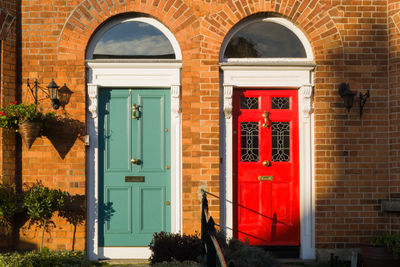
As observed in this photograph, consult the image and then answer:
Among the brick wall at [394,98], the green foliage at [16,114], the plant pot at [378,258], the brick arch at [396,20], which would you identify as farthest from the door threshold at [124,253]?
the brick arch at [396,20]

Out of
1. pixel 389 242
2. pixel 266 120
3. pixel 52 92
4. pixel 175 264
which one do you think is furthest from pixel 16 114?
pixel 389 242

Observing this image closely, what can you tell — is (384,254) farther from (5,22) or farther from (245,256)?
(5,22)

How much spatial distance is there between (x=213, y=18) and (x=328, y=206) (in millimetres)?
3310

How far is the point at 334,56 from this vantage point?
6.15 m

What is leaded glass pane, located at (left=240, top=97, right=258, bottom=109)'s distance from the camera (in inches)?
247

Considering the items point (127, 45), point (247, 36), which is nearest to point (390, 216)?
point (247, 36)

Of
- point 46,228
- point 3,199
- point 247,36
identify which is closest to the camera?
point 3,199

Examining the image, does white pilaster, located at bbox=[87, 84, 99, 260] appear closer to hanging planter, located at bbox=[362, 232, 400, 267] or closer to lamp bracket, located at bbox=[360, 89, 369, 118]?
hanging planter, located at bbox=[362, 232, 400, 267]

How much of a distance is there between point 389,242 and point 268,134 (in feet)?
7.35

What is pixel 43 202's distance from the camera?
549 centimetres

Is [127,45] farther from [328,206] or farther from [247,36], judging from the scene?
[328,206]

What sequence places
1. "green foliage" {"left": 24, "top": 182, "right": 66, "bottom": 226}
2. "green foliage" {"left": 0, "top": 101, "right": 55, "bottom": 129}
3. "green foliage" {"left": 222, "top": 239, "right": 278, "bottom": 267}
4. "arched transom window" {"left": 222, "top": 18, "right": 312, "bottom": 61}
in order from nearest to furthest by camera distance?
"green foliage" {"left": 222, "top": 239, "right": 278, "bottom": 267}, "green foliage" {"left": 24, "top": 182, "right": 66, "bottom": 226}, "green foliage" {"left": 0, "top": 101, "right": 55, "bottom": 129}, "arched transom window" {"left": 222, "top": 18, "right": 312, "bottom": 61}

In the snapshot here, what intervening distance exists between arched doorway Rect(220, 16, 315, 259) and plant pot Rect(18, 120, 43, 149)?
8.78 feet

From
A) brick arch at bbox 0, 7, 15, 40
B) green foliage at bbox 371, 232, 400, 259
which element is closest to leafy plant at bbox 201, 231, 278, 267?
green foliage at bbox 371, 232, 400, 259
